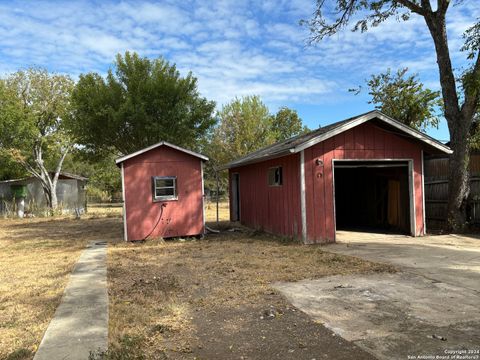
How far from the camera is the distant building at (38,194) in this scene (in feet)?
88.0

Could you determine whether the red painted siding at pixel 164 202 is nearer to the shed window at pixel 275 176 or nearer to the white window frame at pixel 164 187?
the white window frame at pixel 164 187

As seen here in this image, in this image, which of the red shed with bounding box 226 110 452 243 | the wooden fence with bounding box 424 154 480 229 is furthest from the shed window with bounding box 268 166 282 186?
the wooden fence with bounding box 424 154 480 229

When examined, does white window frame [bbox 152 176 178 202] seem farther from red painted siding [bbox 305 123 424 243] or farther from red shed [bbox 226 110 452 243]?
red painted siding [bbox 305 123 424 243]

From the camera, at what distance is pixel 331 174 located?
11.1 meters

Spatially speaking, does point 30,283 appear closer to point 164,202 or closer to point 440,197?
point 164,202

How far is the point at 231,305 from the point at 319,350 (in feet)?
6.11

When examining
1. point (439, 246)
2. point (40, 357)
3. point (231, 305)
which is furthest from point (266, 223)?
point (40, 357)

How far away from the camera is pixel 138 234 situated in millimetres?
12547

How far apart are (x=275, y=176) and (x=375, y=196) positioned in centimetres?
488

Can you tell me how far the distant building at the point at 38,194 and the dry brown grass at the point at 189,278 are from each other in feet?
59.8

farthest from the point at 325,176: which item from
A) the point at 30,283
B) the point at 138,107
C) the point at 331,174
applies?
the point at 138,107

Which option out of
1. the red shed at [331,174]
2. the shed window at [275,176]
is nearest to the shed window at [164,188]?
the red shed at [331,174]

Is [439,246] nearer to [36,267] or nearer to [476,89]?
[476,89]

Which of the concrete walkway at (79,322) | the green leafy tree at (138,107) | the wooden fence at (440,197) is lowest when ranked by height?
the concrete walkway at (79,322)
